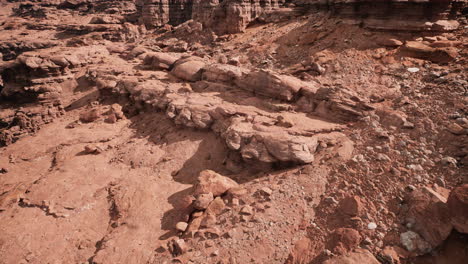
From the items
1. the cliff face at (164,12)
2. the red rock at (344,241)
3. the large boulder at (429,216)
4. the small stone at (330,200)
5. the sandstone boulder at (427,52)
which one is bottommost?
the red rock at (344,241)

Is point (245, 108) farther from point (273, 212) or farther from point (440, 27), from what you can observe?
point (440, 27)

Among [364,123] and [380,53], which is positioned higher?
[380,53]

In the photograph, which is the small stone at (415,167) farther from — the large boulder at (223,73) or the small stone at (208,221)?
the large boulder at (223,73)

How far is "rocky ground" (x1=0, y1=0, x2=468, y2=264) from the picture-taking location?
5059mm

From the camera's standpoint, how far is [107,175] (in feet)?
26.6

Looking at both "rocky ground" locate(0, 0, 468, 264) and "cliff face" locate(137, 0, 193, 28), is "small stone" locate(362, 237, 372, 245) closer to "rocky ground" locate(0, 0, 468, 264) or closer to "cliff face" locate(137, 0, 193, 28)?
"rocky ground" locate(0, 0, 468, 264)

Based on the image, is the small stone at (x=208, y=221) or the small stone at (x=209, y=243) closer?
the small stone at (x=209, y=243)

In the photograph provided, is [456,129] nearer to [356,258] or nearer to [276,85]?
[356,258]

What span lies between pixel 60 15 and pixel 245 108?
43106 millimetres

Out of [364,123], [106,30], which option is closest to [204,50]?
[364,123]

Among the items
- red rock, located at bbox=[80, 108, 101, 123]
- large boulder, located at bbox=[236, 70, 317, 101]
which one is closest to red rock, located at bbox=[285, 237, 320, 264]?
large boulder, located at bbox=[236, 70, 317, 101]

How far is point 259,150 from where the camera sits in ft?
22.7

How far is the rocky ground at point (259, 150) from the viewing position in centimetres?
506

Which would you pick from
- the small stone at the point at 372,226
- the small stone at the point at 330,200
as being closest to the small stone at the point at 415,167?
the small stone at the point at 372,226
